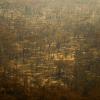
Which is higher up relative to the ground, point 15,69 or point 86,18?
point 86,18

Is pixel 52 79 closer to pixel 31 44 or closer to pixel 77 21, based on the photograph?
pixel 31 44

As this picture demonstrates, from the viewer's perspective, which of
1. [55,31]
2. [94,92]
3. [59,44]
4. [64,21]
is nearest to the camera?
[94,92]

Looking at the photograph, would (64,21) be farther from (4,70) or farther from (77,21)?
(4,70)

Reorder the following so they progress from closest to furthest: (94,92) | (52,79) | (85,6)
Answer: (94,92)
(52,79)
(85,6)

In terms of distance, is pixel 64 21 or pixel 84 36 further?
pixel 64 21

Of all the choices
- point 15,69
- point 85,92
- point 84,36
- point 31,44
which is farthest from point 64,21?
point 85,92

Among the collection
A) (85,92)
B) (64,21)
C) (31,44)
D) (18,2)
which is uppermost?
(18,2)
